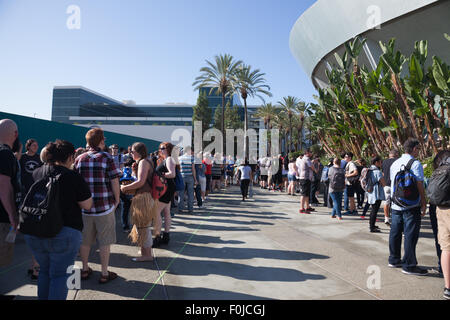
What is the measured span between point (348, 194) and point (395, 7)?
11276 millimetres

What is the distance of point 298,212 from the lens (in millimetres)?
9188

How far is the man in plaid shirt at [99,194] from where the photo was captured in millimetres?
3598

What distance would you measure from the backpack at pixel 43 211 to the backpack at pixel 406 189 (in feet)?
14.3

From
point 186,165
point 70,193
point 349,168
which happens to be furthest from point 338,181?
point 70,193

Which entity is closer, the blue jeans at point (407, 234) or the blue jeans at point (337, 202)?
the blue jeans at point (407, 234)

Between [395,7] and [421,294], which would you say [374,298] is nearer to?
[421,294]

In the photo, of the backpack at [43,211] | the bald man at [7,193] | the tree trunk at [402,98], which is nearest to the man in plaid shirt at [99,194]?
the bald man at [7,193]

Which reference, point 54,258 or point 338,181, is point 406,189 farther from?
point 54,258

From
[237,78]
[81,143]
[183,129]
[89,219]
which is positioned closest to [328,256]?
[89,219]

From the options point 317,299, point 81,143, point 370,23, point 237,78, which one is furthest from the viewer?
point 237,78

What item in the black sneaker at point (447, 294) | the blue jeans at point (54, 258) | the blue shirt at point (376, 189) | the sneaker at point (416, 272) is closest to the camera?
the blue jeans at point (54, 258)

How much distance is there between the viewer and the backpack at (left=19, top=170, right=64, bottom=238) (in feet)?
7.98

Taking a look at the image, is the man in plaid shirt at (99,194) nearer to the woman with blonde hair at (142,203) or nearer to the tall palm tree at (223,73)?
the woman with blonde hair at (142,203)
